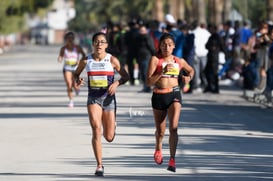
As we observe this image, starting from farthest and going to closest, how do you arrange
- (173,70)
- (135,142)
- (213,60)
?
(213,60) → (135,142) → (173,70)

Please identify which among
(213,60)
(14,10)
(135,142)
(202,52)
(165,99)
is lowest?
(135,142)

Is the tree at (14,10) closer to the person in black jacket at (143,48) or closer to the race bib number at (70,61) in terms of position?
the person in black jacket at (143,48)

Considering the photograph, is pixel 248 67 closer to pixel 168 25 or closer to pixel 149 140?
pixel 168 25

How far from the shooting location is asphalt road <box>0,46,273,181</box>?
44.3 ft

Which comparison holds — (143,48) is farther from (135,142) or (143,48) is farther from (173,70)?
(173,70)

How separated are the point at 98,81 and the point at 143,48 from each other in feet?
58.7

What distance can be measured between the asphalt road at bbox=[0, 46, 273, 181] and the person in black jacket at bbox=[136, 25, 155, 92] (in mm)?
2293

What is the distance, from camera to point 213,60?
30953 mm

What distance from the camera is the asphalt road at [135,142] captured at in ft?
44.3

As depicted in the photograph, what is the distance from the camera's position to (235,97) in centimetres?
Result: 2970

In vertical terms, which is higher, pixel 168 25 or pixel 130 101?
pixel 168 25

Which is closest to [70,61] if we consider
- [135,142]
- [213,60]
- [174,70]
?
[213,60]

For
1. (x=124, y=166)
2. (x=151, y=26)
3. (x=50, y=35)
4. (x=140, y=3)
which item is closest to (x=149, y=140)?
(x=124, y=166)

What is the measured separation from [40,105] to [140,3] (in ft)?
302
